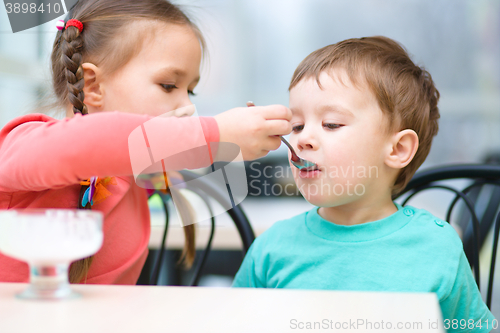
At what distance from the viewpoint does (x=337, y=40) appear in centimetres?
283

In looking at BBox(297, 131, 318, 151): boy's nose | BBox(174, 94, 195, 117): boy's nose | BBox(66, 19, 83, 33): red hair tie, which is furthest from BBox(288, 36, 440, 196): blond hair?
BBox(66, 19, 83, 33): red hair tie

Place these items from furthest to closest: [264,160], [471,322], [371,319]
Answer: [264,160]
[471,322]
[371,319]

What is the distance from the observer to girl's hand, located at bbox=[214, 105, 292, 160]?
703 millimetres

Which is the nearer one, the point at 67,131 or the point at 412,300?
the point at 412,300

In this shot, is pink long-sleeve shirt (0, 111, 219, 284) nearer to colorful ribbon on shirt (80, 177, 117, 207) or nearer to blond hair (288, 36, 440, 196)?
colorful ribbon on shirt (80, 177, 117, 207)

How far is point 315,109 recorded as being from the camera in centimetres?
91

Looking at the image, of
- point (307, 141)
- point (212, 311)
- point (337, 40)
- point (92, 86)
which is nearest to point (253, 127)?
point (307, 141)

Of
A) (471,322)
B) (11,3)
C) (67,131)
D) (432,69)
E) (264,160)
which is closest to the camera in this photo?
(67,131)

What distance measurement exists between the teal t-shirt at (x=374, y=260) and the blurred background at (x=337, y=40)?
150 cm

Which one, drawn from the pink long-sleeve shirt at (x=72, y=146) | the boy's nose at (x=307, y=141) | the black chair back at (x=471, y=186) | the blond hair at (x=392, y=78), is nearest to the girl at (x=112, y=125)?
the pink long-sleeve shirt at (x=72, y=146)

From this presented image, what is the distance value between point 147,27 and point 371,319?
88cm

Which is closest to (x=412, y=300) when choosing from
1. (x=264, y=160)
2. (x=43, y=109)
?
(x=43, y=109)

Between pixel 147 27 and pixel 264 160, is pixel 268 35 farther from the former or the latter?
pixel 147 27

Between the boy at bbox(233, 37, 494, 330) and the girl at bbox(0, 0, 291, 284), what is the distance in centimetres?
21
